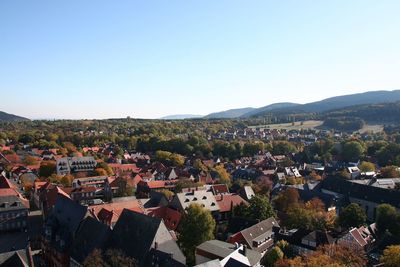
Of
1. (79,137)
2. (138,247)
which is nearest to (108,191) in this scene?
(138,247)

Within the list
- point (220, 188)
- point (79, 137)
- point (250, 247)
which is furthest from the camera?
point (79, 137)

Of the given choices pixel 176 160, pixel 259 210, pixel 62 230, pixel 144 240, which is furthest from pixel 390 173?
pixel 62 230

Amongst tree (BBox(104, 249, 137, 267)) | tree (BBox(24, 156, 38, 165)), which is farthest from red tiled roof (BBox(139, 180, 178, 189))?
tree (BBox(104, 249, 137, 267))

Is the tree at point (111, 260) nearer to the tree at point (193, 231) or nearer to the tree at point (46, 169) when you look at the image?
the tree at point (193, 231)

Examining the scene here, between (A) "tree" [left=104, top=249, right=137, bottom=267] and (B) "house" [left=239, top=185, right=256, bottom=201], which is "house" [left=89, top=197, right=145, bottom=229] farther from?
(B) "house" [left=239, top=185, right=256, bottom=201]

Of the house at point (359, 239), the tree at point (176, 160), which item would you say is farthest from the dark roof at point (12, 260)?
the tree at point (176, 160)

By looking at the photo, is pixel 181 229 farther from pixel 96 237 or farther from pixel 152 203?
pixel 152 203
